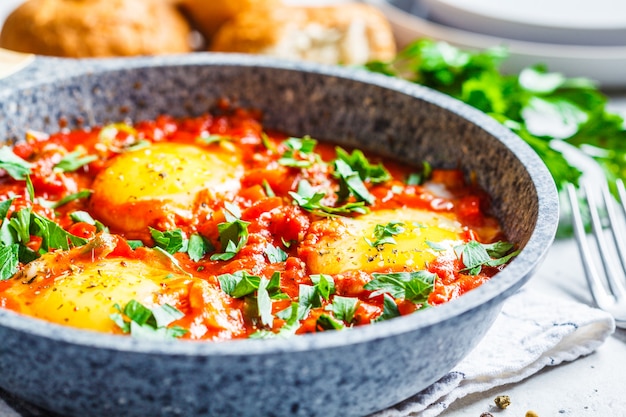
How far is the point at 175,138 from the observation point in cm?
351

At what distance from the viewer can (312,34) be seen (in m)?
4.66

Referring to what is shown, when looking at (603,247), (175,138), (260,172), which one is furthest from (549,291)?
(175,138)

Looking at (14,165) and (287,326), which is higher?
(14,165)

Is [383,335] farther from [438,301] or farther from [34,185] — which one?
[34,185]

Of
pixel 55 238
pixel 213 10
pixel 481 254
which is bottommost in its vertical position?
pixel 481 254

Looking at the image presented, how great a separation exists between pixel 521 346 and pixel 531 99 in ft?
5.62

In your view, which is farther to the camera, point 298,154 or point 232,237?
point 298,154

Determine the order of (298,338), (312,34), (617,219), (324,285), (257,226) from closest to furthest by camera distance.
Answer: (298,338) < (324,285) < (257,226) < (617,219) < (312,34)

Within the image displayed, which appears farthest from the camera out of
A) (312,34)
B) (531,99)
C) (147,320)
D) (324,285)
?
(312,34)

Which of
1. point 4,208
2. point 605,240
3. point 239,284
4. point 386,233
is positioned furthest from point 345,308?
point 605,240

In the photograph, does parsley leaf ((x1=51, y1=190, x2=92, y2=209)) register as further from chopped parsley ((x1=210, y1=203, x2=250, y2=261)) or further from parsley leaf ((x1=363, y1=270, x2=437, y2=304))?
parsley leaf ((x1=363, y1=270, x2=437, y2=304))

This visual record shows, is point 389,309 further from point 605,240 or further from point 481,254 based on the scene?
point 605,240

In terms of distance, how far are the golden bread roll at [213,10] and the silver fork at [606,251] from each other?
7.86ft

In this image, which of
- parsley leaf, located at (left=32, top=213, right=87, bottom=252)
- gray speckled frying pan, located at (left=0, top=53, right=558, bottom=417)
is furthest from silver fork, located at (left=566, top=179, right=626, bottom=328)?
parsley leaf, located at (left=32, top=213, right=87, bottom=252)
